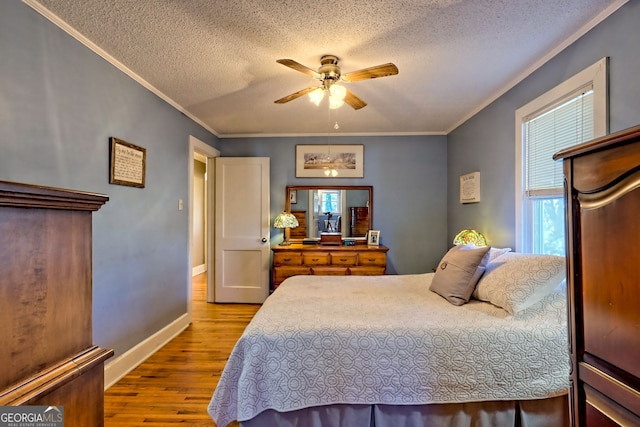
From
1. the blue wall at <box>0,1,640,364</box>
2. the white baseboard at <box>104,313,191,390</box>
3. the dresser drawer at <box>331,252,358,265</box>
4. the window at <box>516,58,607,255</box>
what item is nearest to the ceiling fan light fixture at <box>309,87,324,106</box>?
the blue wall at <box>0,1,640,364</box>

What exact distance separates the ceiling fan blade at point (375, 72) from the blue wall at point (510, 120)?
1167 mm

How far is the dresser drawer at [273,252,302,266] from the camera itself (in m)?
3.93

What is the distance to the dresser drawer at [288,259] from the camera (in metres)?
3.93

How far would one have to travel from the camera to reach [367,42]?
2.04 m

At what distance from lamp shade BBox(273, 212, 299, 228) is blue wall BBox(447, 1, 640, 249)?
215 centimetres

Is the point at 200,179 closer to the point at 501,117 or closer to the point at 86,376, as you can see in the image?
the point at 501,117

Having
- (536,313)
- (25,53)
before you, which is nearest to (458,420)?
(536,313)

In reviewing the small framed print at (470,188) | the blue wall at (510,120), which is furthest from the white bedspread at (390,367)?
the small framed print at (470,188)

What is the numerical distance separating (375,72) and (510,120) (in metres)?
1.52

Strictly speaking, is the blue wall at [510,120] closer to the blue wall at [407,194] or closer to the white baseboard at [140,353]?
the blue wall at [407,194]

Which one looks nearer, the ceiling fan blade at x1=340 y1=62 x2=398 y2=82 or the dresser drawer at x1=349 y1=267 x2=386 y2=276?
the ceiling fan blade at x1=340 y1=62 x2=398 y2=82

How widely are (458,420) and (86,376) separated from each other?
65.6 inches

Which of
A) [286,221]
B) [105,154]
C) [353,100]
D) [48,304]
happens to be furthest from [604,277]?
[286,221]

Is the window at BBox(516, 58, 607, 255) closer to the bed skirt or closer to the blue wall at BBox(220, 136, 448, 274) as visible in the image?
the bed skirt
